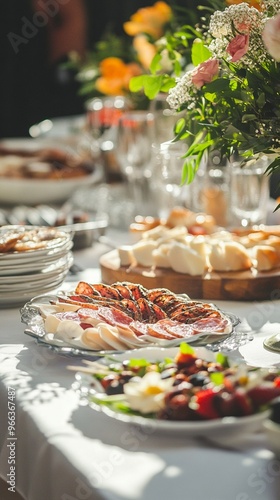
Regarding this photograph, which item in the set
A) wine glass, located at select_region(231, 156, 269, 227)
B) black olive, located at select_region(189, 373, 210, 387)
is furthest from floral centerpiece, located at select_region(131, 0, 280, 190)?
wine glass, located at select_region(231, 156, 269, 227)

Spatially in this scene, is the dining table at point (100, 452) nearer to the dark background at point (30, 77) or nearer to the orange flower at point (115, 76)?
the orange flower at point (115, 76)

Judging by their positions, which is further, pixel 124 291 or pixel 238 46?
pixel 124 291

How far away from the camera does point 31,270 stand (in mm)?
1784

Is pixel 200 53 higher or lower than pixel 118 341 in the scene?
higher

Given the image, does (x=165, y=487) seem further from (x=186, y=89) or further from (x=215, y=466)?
(x=186, y=89)

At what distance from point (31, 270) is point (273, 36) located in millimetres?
789

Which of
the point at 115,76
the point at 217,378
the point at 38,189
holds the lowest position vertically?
the point at 38,189

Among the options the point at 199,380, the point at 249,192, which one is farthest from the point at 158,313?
the point at 249,192

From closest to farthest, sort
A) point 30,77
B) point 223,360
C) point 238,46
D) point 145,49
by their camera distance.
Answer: point 223,360, point 238,46, point 145,49, point 30,77

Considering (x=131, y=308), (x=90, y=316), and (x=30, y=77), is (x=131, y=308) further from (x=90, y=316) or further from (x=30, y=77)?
(x=30, y=77)

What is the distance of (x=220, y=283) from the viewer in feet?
5.95

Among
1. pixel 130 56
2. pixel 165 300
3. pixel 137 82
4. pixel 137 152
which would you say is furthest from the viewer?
pixel 130 56

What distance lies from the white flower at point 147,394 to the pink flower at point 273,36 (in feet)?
1.65

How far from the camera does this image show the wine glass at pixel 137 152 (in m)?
2.77
